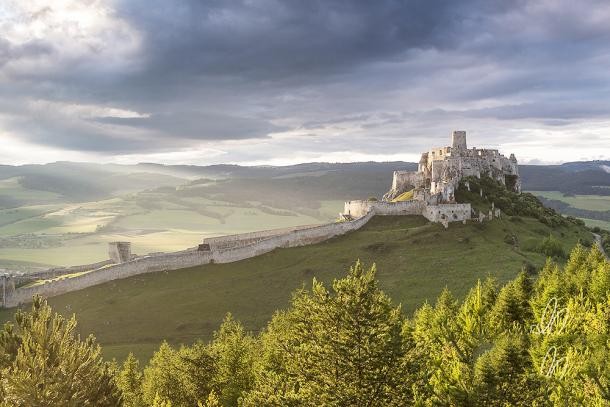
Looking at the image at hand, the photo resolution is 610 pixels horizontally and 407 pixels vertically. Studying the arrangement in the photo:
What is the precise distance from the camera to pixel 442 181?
119 m

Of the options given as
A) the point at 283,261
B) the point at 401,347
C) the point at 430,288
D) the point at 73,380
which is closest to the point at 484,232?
the point at 430,288

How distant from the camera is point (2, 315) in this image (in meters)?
93.4

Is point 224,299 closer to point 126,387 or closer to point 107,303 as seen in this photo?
point 107,303

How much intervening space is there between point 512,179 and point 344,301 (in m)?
134

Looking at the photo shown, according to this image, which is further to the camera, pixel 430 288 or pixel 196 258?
pixel 196 258

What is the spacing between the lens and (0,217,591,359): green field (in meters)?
79.8

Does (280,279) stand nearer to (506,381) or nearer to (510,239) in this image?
(510,239)

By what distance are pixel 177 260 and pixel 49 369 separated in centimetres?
8295

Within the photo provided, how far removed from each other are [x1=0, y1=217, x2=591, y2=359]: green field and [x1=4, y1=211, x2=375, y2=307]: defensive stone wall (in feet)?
6.77

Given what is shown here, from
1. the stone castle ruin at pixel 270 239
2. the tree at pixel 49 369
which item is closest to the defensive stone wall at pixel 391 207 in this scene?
the stone castle ruin at pixel 270 239

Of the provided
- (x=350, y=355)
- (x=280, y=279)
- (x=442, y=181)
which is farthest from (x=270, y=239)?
(x=350, y=355)

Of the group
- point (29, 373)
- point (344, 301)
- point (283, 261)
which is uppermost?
point (344, 301)

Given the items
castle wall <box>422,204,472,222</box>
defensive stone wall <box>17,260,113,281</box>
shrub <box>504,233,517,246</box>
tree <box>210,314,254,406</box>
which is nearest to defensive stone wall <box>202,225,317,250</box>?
defensive stone wall <box>17,260,113,281</box>

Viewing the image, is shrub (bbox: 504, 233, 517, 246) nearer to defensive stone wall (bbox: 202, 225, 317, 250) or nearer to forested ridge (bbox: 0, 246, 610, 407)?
defensive stone wall (bbox: 202, 225, 317, 250)
